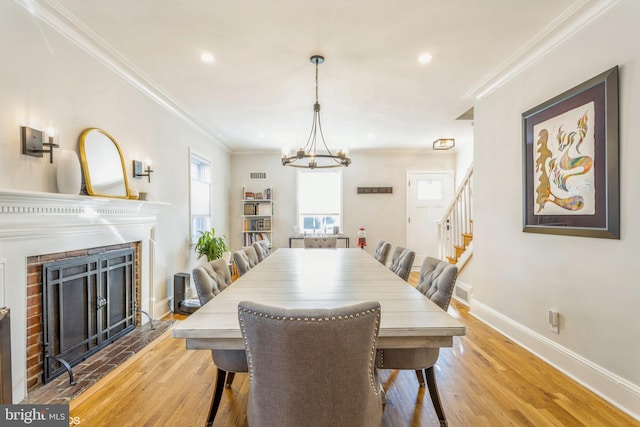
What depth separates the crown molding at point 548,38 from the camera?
211 cm

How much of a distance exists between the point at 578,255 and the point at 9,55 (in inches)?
156

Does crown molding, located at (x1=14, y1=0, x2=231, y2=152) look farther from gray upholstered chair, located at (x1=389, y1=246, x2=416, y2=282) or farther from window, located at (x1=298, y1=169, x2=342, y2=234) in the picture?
window, located at (x1=298, y1=169, x2=342, y2=234)

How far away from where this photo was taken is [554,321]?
2.47m

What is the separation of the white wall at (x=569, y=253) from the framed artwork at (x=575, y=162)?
61 millimetres

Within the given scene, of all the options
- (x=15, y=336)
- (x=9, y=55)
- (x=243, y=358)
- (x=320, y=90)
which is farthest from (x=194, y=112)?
(x=243, y=358)

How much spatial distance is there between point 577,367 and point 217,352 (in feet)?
8.09

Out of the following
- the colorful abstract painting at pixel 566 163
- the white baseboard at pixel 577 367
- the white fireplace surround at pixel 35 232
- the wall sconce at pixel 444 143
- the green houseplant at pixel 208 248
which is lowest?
the white baseboard at pixel 577 367

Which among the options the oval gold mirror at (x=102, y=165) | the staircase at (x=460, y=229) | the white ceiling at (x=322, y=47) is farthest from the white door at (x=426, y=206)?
the oval gold mirror at (x=102, y=165)

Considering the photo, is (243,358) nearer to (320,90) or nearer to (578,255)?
(578,255)

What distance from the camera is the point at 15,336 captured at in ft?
6.15

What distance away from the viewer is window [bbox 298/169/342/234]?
22.1 feet

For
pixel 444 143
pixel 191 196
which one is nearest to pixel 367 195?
pixel 444 143

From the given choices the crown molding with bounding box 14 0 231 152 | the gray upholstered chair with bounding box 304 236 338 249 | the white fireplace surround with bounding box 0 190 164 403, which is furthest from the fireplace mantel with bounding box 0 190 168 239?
the gray upholstered chair with bounding box 304 236 338 249

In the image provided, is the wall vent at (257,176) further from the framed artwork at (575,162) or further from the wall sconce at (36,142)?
the framed artwork at (575,162)
